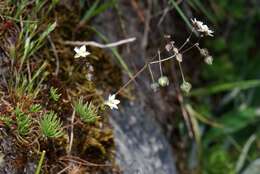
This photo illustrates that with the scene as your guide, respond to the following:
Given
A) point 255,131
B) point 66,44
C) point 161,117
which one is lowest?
point 255,131

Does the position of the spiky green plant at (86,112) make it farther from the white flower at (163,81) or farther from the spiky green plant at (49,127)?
the white flower at (163,81)

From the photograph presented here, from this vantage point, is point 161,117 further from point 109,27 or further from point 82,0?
point 82,0

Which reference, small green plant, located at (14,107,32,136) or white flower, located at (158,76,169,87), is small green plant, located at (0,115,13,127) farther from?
white flower, located at (158,76,169,87)

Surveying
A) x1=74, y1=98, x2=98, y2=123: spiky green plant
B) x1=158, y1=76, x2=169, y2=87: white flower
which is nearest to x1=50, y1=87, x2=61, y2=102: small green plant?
x1=74, y1=98, x2=98, y2=123: spiky green plant

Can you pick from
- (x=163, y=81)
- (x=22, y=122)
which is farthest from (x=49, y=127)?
(x=163, y=81)

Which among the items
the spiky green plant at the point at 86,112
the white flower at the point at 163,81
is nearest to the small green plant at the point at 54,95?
the spiky green plant at the point at 86,112

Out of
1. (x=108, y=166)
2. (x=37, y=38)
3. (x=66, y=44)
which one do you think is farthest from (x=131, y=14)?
(x=108, y=166)

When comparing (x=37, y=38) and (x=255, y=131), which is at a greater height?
(x=37, y=38)

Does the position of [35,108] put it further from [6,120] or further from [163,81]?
[163,81]
